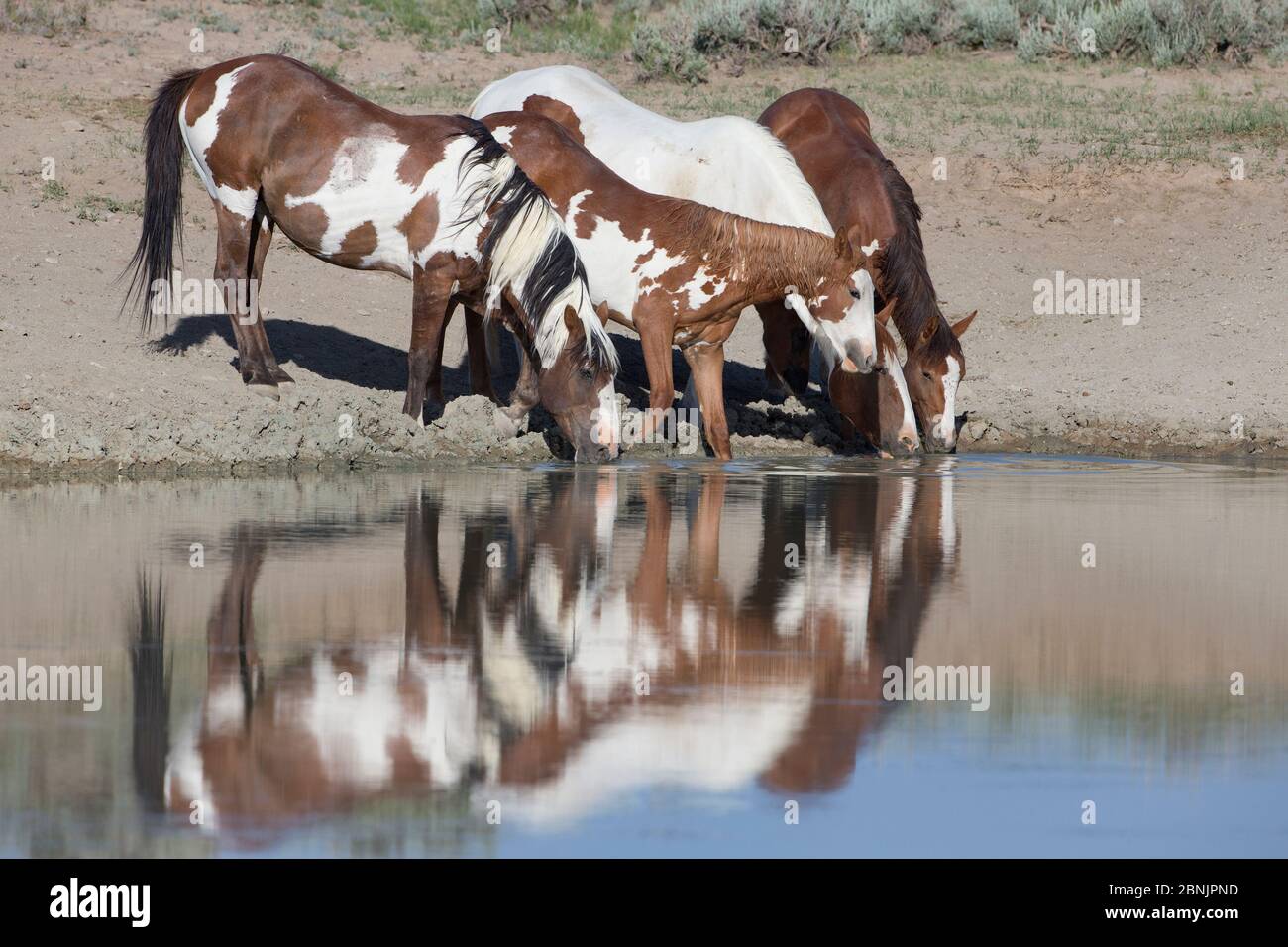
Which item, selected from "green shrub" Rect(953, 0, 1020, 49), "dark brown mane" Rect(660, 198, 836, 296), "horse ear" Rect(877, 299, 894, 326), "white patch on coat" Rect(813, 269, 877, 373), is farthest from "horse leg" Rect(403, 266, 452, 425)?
"green shrub" Rect(953, 0, 1020, 49)

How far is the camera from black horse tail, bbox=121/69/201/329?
1188cm

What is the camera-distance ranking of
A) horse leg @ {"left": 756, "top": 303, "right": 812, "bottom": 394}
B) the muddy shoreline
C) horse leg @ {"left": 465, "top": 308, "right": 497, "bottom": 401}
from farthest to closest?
horse leg @ {"left": 756, "top": 303, "right": 812, "bottom": 394} < horse leg @ {"left": 465, "top": 308, "right": 497, "bottom": 401} < the muddy shoreline

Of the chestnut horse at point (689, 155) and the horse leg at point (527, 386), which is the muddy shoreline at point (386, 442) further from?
the chestnut horse at point (689, 155)

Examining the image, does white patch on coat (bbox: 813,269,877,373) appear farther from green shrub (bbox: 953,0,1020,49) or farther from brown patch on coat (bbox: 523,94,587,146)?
green shrub (bbox: 953,0,1020,49)

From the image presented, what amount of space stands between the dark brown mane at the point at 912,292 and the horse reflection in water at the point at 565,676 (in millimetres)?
2935

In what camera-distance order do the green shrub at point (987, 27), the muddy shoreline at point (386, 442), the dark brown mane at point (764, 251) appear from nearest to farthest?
the muddy shoreline at point (386, 442) → the dark brown mane at point (764, 251) → the green shrub at point (987, 27)

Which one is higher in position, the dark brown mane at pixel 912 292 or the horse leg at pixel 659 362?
the dark brown mane at pixel 912 292

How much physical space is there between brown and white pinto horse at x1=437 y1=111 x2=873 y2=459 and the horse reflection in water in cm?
253

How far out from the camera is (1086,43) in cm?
2284

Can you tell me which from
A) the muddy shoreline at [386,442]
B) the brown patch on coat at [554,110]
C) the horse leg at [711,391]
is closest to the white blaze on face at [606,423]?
the muddy shoreline at [386,442]

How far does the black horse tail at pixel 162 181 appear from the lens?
1188cm
